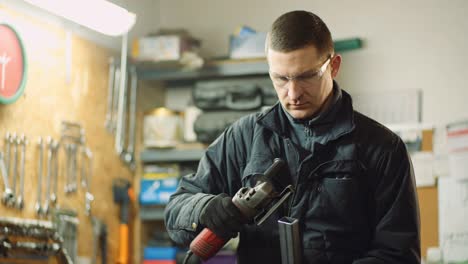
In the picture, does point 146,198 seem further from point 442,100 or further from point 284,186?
point 284,186

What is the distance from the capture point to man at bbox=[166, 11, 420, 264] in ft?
5.63

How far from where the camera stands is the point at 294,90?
1737 millimetres

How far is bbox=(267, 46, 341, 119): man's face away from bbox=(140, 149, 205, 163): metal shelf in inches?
89.8

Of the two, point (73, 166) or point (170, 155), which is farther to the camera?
point (170, 155)

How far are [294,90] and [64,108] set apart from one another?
7.21ft

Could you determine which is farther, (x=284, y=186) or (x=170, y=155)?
(x=170, y=155)

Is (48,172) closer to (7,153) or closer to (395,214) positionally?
(7,153)

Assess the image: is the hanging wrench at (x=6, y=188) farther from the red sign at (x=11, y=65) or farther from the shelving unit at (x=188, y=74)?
the shelving unit at (x=188, y=74)

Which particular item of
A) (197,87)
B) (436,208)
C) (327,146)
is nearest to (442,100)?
(436,208)

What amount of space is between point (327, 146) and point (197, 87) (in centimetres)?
238

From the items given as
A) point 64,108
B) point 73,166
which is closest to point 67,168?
point 73,166

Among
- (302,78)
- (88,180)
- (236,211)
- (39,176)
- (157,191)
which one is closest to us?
(236,211)

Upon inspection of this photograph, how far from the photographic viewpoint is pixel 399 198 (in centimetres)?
172

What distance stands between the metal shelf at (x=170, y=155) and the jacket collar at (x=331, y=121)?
2182mm
